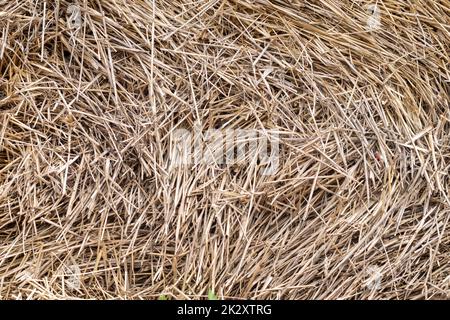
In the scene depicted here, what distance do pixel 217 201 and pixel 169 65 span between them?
0.43m

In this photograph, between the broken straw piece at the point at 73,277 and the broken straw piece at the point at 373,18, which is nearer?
the broken straw piece at the point at 73,277

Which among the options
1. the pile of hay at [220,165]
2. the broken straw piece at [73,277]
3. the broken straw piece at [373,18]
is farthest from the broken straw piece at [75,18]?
the broken straw piece at [373,18]

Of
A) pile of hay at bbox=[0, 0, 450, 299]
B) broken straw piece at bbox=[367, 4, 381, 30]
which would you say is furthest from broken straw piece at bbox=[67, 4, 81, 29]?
broken straw piece at bbox=[367, 4, 381, 30]

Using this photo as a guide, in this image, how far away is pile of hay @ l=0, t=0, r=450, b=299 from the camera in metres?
1.97

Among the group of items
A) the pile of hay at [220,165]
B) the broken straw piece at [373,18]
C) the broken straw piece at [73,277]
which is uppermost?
the broken straw piece at [373,18]

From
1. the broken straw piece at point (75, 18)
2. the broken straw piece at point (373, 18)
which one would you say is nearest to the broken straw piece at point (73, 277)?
the broken straw piece at point (75, 18)

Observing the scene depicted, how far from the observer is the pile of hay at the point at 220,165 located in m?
1.97

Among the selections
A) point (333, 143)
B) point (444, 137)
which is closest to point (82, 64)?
point (333, 143)

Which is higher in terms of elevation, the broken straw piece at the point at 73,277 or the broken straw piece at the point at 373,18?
the broken straw piece at the point at 373,18

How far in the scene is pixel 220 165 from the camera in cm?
205

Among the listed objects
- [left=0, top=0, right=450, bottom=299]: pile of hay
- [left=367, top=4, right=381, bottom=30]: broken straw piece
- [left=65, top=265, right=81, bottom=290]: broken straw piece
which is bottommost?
[left=65, top=265, right=81, bottom=290]: broken straw piece

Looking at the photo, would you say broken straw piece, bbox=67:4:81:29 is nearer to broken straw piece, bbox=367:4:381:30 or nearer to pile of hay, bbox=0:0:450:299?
pile of hay, bbox=0:0:450:299

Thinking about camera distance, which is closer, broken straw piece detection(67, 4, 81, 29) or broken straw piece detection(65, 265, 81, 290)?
broken straw piece detection(65, 265, 81, 290)

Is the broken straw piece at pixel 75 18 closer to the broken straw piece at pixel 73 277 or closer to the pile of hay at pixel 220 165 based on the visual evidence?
the pile of hay at pixel 220 165
